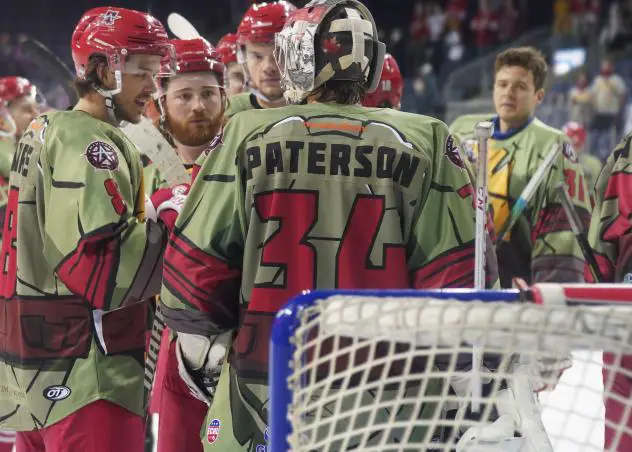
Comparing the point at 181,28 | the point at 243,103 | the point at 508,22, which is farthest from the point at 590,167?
the point at 181,28

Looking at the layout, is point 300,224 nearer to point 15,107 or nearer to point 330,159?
point 330,159

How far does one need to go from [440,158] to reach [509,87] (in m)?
2.28

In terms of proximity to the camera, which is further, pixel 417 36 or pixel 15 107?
pixel 417 36

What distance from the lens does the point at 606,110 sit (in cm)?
1125

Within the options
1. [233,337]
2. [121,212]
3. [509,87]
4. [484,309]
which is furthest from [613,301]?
[509,87]

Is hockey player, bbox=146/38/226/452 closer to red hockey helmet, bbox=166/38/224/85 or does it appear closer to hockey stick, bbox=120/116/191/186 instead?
red hockey helmet, bbox=166/38/224/85

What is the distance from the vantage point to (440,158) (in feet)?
7.01

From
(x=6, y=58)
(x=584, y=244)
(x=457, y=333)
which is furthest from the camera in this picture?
(x=6, y=58)

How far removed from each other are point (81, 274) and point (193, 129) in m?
0.78

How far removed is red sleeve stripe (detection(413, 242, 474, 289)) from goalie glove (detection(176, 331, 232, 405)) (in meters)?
0.41

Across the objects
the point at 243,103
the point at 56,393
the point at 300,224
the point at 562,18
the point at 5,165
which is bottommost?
the point at 56,393

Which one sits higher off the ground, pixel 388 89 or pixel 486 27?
pixel 486 27

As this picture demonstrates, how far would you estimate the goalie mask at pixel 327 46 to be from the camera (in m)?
2.13

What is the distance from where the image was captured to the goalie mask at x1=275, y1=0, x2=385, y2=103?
213cm
